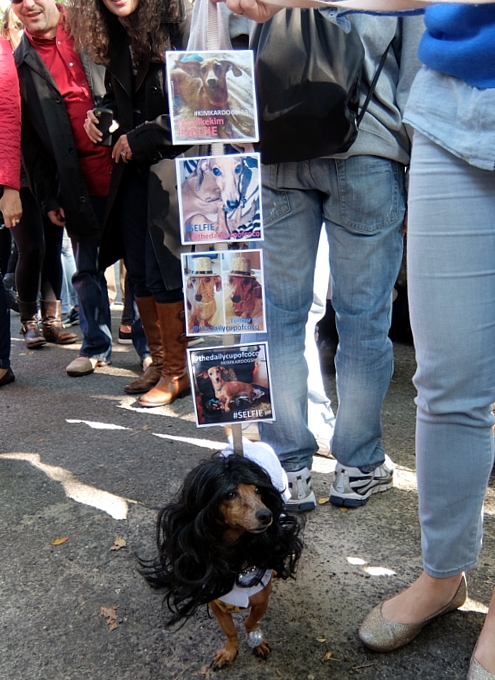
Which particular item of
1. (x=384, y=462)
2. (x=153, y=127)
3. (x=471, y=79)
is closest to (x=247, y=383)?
(x=471, y=79)

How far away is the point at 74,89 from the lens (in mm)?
3936

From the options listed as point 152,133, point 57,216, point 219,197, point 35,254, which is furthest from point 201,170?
point 35,254

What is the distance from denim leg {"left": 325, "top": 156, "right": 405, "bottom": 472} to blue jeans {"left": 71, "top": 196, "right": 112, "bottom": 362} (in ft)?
7.45

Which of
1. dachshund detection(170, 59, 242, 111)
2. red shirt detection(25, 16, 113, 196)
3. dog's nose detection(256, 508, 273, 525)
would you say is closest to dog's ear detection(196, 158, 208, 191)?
dachshund detection(170, 59, 242, 111)

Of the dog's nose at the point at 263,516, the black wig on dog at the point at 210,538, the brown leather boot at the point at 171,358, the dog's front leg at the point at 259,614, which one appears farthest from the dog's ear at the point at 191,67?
the brown leather boot at the point at 171,358

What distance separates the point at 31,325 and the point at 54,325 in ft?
0.58

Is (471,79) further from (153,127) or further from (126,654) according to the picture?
(153,127)

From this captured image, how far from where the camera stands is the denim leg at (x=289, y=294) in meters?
2.24

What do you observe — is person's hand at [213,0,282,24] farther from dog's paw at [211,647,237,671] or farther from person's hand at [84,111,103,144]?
person's hand at [84,111,103,144]

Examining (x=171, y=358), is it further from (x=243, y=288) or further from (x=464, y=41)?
(x=464, y=41)

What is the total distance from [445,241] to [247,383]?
0.59 m

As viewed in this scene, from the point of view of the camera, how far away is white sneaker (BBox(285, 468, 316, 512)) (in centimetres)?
241

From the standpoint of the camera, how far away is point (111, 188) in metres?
3.68

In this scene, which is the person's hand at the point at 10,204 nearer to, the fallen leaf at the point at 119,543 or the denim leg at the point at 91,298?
the denim leg at the point at 91,298
